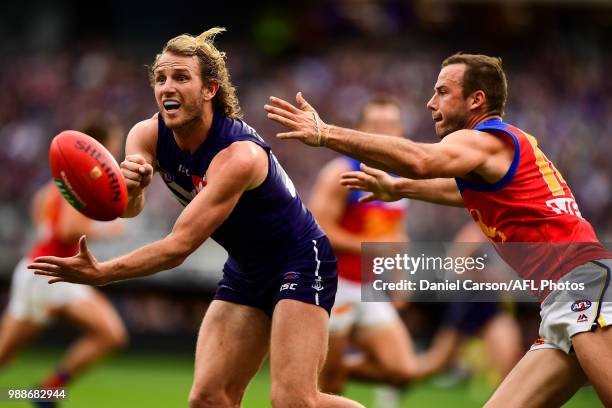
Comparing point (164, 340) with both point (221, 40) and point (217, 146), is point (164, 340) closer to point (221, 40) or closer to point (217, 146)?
point (221, 40)

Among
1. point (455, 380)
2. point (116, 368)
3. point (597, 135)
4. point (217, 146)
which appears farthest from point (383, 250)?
point (597, 135)

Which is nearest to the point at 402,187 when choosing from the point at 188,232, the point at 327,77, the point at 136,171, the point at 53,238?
the point at 188,232

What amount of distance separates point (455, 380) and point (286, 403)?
27.5ft

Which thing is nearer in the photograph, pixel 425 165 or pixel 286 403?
pixel 425 165

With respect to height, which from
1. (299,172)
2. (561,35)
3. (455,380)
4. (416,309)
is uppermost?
(561,35)

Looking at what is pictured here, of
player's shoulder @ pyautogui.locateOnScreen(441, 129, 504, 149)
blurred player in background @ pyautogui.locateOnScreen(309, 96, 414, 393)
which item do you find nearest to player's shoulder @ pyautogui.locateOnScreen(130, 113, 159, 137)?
player's shoulder @ pyautogui.locateOnScreen(441, 129, 504, 149)

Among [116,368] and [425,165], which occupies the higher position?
[425,165]

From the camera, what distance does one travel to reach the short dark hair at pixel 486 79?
219 inches

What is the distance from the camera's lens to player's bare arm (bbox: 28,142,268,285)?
5004 mm

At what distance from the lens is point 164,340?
51.9ft

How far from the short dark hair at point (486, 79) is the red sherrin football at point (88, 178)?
1962 mm

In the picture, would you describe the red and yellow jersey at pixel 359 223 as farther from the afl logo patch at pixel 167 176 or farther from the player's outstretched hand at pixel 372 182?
the afl logo patch at pixel 167 176

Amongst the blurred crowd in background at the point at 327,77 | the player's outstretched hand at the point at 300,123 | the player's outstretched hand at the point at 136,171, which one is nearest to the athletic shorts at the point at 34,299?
the player's outstretched hand at the point at 136,171

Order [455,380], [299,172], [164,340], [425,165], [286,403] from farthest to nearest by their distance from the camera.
A: [299,172] → [164,340] → [455,380] → [286,403] → [425,165]
